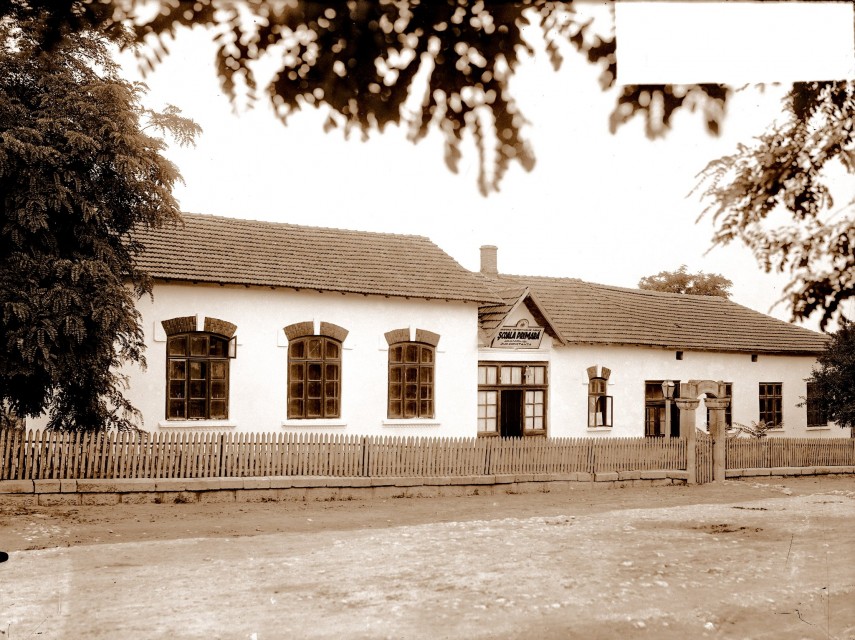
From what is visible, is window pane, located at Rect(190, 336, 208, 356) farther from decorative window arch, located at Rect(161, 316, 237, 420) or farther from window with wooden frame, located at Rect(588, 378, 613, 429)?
window with wooden frame, located at Rect(588, 378, 613, 429)

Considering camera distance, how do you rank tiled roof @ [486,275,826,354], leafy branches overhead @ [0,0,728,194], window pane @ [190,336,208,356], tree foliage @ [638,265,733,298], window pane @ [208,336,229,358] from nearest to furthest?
leafy branches overhead @ [0,0,728,194]
tree foliage @ [638,265,733,298]
tiled roof @ [486,275,826,354]
window pane @ [190,336,208,356]
window pane @ [208,336,229,358]

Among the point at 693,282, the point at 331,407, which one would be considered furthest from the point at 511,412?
the point at 693,282

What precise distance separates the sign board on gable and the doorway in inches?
27.8

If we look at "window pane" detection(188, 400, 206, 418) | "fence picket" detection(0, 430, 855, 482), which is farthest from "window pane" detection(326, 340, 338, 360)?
"fence picket" detection(0, 430, 855, 482)

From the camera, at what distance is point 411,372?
11.7m

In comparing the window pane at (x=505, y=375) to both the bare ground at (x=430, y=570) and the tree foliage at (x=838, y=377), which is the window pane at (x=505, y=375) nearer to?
the bare ground at (x=430, y=570)

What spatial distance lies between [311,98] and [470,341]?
910 centimetres

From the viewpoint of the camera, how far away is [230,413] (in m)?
10.3

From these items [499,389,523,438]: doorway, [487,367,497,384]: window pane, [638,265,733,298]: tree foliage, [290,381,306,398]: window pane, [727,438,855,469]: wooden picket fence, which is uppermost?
[638,265,733,298]: tree foliage

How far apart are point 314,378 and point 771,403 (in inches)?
231

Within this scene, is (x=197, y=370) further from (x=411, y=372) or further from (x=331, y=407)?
(x=411, y=372)

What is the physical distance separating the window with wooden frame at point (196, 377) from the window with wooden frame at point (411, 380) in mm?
2278

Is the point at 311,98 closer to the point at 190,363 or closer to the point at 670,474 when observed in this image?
the point at 190,363

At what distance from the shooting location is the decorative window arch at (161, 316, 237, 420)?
10.2 metres
